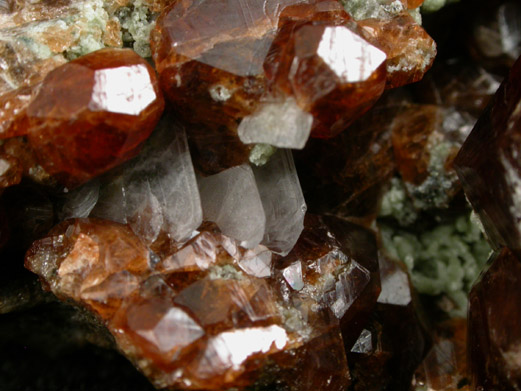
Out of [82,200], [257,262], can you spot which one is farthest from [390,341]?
[82,200]

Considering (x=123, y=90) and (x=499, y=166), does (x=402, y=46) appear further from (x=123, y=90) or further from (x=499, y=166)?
(x=123, y=90)

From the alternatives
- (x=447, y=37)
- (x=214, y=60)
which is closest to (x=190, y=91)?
(x=214, y=60)

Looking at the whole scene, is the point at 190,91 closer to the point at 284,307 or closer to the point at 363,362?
the point at 284,307

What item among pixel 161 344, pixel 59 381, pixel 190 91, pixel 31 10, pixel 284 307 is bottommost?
pixel 59 381

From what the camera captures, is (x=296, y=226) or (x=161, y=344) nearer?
(x=161, y=344)

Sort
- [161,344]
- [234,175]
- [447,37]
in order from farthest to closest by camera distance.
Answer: [447,37] < [234,175] < [161,344]

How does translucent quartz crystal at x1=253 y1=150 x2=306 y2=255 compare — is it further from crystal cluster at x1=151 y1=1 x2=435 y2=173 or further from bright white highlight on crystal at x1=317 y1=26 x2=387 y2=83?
bright white highlight on crystal at x1=317 y1=26 x2=387 y2=83

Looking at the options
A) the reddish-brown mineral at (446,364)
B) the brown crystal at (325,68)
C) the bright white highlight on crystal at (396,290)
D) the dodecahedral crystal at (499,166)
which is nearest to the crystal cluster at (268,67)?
the brown crystal at (325,68)
